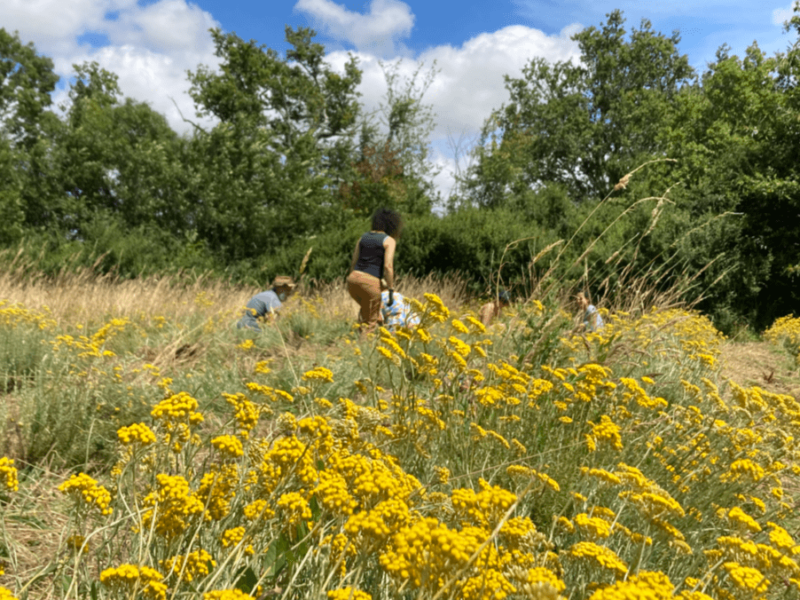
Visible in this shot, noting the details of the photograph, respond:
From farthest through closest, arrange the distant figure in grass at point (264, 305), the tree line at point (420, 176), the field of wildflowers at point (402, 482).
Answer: the tree line at point (420, 176) → the distant figure in grass at point (264, 305) → the field of wildflowers at point (402, 482)

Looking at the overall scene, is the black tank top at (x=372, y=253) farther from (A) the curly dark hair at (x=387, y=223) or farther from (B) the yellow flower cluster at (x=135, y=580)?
(B) the yellow flower cluster at (x=135, y=580)

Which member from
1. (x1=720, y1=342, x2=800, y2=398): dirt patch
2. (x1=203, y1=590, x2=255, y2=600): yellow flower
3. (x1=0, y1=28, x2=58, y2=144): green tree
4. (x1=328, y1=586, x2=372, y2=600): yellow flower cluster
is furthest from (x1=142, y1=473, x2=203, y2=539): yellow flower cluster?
(x1=0, y1=28, x2=58, y2=144): green tree

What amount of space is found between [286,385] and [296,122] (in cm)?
2330

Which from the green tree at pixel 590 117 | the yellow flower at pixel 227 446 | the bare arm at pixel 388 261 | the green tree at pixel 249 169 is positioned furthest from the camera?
the green tree at pixel 590 117

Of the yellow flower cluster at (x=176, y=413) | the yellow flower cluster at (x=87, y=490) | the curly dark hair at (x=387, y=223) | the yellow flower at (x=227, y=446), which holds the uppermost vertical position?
the curly dark hair at (x=387, y=223)

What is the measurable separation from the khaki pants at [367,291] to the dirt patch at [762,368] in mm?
3537

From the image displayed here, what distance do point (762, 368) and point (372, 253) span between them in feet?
18.7

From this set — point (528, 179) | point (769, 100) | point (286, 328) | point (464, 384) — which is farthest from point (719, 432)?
point (528, 179)

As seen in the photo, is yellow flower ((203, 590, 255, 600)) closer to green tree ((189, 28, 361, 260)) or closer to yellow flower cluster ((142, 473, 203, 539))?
yellow flower cluster ((142, 473, 203, 539))

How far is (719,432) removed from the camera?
2.36 meters

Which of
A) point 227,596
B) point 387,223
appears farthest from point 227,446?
point 387,223

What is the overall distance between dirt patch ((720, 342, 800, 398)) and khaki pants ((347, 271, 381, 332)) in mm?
3537

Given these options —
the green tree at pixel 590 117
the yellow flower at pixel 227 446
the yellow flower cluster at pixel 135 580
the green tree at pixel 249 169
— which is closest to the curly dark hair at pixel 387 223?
the yellow flower at pixel 227 446

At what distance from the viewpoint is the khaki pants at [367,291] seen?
5.98m
